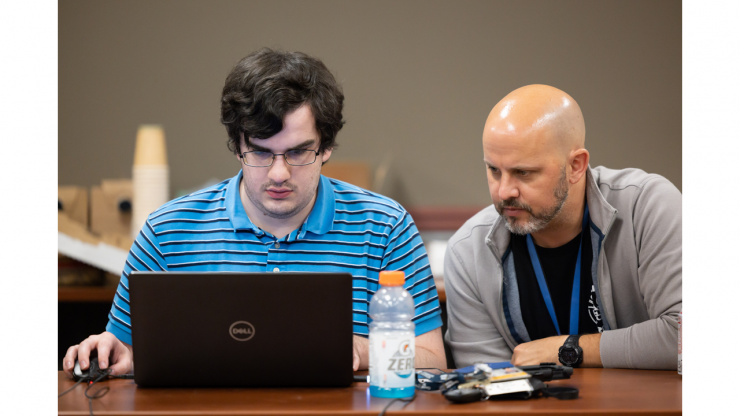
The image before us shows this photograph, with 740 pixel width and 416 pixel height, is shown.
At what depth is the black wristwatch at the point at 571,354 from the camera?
1436 millimetres

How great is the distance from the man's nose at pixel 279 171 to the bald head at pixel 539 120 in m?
0.52

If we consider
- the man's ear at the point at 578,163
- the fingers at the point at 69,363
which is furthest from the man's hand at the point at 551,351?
the fingers at the point at 69,363

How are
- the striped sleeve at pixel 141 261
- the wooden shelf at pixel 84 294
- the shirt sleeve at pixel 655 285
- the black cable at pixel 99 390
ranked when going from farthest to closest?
1. the wooden shelf at pixel 84 294
2. the striped sleeve at pixel 141 261
3. the shirt sleeve at pixel 655 285
4. the black cable at pixel 99 390

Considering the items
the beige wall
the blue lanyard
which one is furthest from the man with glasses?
the beige wall

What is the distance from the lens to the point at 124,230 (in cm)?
290

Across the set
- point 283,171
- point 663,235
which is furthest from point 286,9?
point 663,235

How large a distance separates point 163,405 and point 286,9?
2.48m

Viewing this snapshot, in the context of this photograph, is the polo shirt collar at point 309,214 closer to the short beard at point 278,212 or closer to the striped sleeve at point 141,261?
the short beard at point 278,212

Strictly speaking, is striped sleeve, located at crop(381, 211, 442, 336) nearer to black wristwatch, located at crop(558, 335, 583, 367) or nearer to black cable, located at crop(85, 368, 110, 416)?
black wristwatch, located at crop(558, 335, 583, 367)

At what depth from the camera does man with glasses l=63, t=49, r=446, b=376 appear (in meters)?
1.49

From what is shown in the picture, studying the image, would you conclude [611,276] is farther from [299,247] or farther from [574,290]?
[299,247]

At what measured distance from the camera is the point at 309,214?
1.60 m

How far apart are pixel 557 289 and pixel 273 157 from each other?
82 cm

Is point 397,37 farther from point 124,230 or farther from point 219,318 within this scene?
point 219,318
